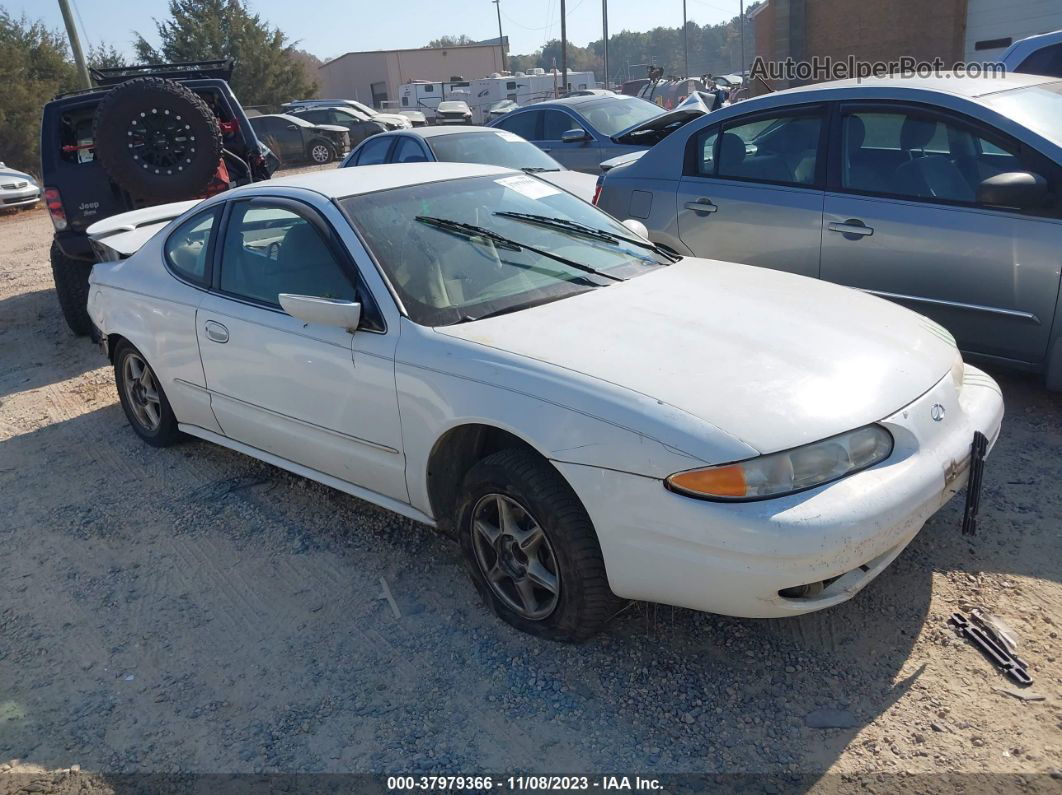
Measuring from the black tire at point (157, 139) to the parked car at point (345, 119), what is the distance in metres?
20.3

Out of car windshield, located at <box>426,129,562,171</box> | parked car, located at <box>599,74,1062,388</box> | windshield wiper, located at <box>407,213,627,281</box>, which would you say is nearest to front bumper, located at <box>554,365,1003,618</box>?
windshield wiper, located at <box>407,213,627,281</box>

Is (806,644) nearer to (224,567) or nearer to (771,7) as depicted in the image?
(224,567)

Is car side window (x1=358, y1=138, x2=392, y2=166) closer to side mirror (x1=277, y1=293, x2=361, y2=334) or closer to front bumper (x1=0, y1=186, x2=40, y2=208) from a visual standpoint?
side mirror (x1=277, y1=293, x2=361, y2=334)

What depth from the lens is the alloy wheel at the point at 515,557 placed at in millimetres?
2963

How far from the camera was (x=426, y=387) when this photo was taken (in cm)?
314

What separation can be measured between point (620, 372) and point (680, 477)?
0.44 meters

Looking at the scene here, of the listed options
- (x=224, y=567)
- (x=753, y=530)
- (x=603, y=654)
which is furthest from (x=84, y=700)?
(x=753, y=530)

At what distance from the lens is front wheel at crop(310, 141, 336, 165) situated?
24.4 m

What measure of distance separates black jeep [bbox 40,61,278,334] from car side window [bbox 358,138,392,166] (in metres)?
1.32

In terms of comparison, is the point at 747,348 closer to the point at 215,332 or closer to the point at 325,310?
the point at 325,310

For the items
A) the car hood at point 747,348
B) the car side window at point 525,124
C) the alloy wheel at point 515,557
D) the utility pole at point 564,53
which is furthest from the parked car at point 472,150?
the utility pole at point 564,53

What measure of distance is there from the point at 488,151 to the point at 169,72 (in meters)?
3.23

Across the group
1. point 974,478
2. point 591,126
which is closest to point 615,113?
point 591,126

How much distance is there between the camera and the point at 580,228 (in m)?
4.05
